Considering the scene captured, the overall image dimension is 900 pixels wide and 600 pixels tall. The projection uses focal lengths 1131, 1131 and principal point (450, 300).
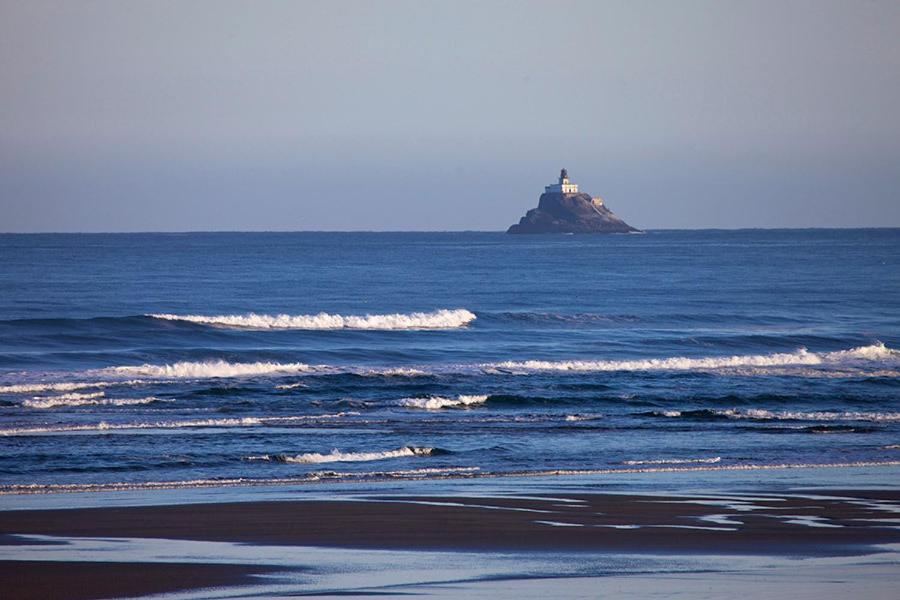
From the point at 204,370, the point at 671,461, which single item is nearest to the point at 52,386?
the point at 204,370

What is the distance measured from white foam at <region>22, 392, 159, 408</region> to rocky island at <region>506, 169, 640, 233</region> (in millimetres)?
164729

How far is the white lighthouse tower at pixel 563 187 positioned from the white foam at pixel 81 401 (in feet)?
557

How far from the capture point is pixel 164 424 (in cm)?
1841

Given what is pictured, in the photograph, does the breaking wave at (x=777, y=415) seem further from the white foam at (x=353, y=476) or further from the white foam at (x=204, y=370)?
the white foam at (x=204, y=370)

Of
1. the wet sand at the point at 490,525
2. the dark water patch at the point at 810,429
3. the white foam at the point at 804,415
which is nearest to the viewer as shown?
the wet sand at the point at 490,525

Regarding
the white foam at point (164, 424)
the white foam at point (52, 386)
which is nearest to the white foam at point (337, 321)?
the white foam at point (52, 386)

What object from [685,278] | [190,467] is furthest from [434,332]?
[685,278]

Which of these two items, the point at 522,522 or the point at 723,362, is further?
the point at 723,362

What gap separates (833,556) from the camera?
30.8 feet

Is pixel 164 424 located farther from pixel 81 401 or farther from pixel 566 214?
pixel 566 214

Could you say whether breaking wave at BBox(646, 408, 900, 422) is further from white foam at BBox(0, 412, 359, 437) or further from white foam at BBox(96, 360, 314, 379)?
white foam at BBox(96, 360, 314, 379)

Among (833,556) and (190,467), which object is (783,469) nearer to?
(833,556)

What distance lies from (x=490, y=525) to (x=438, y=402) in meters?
10.7

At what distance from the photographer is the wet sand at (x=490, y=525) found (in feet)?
31.8
